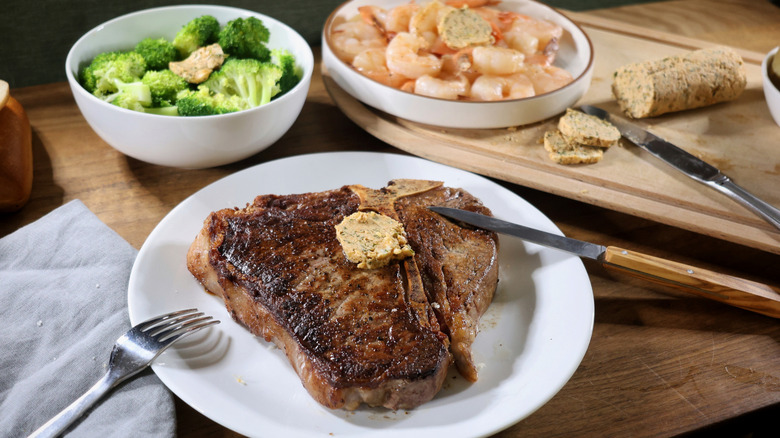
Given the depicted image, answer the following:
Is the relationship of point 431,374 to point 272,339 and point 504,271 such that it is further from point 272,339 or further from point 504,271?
point 504,271

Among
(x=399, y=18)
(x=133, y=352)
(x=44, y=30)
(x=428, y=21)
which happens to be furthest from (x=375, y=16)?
(x=133, y=352)

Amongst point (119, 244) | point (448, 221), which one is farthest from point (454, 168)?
point (119, 244)

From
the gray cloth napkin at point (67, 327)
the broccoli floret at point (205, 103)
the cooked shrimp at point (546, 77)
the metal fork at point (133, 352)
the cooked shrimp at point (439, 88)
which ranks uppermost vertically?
the cooked shrimp at point (546, 77)

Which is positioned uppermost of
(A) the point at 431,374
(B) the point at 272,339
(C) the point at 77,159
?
(A) the point at 431,374

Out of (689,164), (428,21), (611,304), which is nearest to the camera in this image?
(611,304)

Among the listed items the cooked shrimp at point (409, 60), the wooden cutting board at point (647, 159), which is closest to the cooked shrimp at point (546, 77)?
the wooden cutting board at point (647, 159)

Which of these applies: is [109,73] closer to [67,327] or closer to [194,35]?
[194,35]

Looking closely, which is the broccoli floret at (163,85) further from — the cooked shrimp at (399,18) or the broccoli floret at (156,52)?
the cooked shrimp at (399,18)
